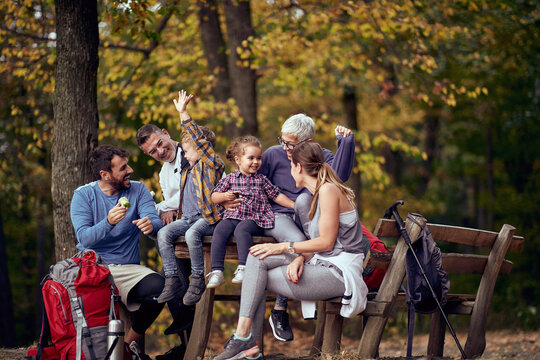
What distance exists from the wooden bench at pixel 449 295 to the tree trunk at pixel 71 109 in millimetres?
2686

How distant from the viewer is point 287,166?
568 cm

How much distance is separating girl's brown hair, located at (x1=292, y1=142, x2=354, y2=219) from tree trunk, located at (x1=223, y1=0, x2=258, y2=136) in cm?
650

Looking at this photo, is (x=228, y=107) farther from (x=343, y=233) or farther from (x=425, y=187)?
(x=425, y=187)

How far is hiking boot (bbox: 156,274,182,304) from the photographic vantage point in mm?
5195

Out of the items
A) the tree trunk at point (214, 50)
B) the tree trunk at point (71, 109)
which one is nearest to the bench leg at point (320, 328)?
the tree trunk at point (71, 109)

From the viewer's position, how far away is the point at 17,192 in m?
13.1

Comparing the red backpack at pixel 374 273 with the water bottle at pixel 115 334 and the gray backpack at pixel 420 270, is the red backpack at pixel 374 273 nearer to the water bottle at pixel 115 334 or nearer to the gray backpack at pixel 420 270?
the gray backpack at pixel 420 270

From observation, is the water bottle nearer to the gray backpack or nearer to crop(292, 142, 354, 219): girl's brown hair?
crop(292, 142, 354, 219): girl's brown hair

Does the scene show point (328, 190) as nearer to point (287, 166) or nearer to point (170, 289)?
point (287, 166)

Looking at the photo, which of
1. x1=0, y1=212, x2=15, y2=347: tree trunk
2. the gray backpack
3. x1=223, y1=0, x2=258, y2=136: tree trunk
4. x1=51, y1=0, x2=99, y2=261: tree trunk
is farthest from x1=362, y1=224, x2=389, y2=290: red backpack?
x1=0, y1=212, x2=15, y2=347: tree trunk

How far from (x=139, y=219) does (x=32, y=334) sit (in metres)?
17.7

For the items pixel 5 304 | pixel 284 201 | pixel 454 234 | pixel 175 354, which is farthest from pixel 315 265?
pixel 5 304

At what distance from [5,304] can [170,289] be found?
30.6 feet

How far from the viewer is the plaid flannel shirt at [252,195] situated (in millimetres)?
5293
